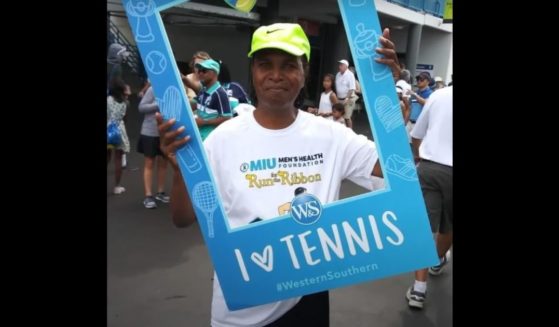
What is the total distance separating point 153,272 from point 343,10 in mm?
2816

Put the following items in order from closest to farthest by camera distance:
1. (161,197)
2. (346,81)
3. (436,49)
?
(346,81) → (161,197) → (436,49)

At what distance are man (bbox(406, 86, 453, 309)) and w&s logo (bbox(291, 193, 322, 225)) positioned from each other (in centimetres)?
180

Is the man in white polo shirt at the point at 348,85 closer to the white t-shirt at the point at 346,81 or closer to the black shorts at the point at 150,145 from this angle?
the white t-shirt at the point at 346,81

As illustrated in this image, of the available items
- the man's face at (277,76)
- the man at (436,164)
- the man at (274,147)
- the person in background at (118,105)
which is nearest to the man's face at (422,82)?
the man at (436,164)

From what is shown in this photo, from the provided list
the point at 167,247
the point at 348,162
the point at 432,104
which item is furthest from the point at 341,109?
the point at 348,162

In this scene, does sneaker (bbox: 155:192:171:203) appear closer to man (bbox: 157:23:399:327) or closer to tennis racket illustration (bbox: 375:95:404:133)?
man (bbox: 157:23:399:327)

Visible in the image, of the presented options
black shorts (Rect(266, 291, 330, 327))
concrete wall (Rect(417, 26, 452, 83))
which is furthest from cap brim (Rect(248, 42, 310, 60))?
concrete wall (Rect(417, 26, 452, 83))

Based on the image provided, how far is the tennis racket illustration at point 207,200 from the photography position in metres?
1.44

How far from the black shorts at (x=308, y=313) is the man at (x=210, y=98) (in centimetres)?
236

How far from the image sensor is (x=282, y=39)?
142 cm

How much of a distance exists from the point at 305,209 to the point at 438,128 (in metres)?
1.85

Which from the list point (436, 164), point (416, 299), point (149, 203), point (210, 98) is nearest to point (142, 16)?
point (436, 164)

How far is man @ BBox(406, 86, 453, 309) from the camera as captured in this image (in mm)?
2961

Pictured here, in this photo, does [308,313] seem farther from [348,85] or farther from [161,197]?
[161,197]
